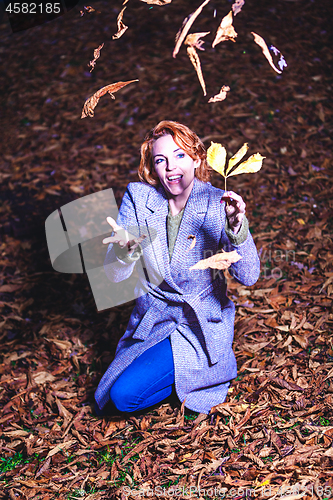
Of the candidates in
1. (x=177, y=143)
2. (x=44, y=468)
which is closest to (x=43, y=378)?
(x=44, y=468)

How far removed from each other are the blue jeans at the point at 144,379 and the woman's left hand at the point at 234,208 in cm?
84

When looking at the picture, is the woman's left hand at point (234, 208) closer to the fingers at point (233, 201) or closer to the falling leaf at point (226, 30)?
the fingers at point (233, 201)

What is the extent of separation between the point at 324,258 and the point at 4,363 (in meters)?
2.60

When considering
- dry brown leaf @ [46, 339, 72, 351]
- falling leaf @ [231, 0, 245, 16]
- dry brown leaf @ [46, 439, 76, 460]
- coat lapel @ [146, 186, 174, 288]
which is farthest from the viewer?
dry brown leaf @ [46, 339, 72, 351]

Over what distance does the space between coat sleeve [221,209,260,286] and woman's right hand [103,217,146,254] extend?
16.1 inches

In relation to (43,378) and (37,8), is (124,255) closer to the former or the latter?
(43,378)

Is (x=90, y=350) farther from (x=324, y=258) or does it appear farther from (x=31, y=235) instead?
(x=324, y=258)

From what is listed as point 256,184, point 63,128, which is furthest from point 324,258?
point 63,128

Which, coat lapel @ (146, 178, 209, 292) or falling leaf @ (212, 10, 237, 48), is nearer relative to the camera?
falling leaf @ (212, 10, 237, 48)

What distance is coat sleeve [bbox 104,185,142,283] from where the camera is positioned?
7.05 feet


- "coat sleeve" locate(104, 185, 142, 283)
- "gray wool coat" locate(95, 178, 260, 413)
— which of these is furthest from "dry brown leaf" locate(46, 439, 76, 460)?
"coat sleeve" locate(104, 185, 142, 283)

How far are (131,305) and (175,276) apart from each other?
1.34m

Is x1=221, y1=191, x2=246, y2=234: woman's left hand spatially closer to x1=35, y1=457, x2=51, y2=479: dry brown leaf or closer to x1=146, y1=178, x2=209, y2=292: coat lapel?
x1=146, y1=178, x2=209, y2=292: coat lapel

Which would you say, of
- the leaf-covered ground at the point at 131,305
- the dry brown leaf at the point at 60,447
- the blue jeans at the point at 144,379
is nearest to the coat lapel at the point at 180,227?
the blue jeans at the point at 144,379
